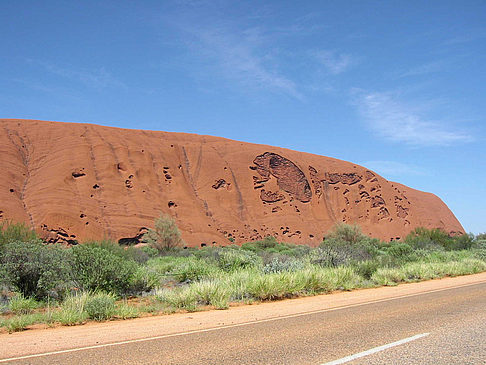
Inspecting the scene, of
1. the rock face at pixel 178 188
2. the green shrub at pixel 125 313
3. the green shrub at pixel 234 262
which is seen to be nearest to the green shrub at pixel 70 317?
the green shrub at pixel 125 313

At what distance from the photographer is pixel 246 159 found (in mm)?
65000

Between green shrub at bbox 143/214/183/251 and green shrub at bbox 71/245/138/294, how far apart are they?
28.2 m

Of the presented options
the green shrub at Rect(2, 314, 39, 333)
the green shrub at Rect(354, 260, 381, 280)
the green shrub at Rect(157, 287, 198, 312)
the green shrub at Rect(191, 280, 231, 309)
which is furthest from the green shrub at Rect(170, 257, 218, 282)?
the green shrub at Rect(2, 314, 39, 333)

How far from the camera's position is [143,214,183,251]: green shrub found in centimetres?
4200

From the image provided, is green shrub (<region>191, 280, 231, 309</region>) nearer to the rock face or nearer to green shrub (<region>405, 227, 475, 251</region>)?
green shrub (<region>405, 227, 475, 251</region>)

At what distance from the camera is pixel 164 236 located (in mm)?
42062

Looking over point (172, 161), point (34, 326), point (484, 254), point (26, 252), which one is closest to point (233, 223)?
point (172, 161)

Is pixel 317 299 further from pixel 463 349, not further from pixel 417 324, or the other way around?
pixel 463 349

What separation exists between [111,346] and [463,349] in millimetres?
4780

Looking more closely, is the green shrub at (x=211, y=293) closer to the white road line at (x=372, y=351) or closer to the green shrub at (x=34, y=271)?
the green shrub at (x=34, y=271)

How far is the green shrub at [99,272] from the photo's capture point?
12.8m

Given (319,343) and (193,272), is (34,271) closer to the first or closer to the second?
(193,272)

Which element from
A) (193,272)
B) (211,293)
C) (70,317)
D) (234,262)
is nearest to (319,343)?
(70,317)

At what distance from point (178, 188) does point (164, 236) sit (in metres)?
14.2
